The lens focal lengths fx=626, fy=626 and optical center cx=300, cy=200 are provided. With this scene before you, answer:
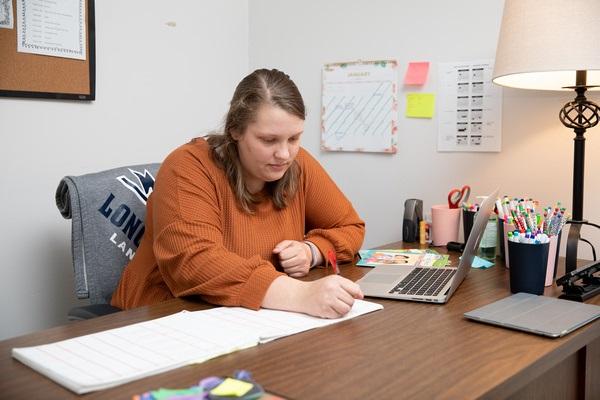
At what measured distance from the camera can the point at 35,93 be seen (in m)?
1.82

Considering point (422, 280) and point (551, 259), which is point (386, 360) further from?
point (551, 259)

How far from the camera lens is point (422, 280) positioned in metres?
1.40

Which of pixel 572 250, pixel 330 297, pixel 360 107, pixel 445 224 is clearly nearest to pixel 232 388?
pixel 330 297

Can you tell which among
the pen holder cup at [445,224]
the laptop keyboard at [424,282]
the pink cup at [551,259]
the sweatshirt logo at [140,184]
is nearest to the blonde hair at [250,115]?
the sweatshirt logo at [140,184]

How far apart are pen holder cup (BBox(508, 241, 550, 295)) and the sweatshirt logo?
3.03 feet

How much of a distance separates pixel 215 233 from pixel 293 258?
0.22 m

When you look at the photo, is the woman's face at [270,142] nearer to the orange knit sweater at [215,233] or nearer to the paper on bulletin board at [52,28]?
the orange knit sweater at [215,233]

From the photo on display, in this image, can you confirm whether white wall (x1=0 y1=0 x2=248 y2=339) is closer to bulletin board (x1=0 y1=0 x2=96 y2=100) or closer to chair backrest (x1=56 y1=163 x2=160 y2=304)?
bulletin board (x1=0 y1=0 x2=96 y2=100)

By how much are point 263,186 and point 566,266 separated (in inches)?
30.3

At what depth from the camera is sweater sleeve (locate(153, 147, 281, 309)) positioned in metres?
1.20

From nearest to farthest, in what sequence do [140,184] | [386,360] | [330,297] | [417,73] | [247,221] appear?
1. [386,360]
2. [330,297]
3. [247,221]
4. [140,184]
5. [417,73]

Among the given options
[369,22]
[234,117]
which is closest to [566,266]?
[234,117]

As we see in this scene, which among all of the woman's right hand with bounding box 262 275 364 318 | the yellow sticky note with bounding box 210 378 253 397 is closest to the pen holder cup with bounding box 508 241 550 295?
the woman's right hand with bounding box 262 275 364 318

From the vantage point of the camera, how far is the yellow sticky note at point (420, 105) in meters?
2.03
